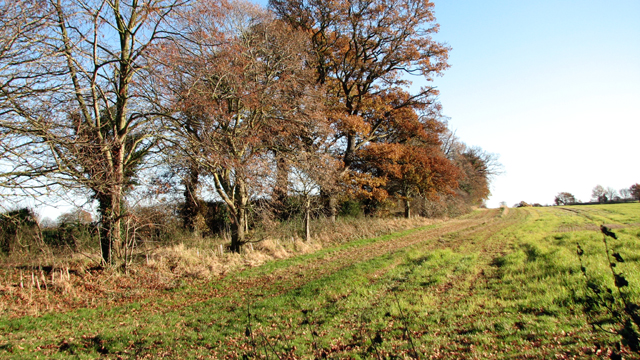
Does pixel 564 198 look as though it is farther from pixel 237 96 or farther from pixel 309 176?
pixel 237 96

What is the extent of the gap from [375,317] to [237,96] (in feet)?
32.0

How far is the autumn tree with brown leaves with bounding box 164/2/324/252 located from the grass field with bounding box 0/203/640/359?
178 inches

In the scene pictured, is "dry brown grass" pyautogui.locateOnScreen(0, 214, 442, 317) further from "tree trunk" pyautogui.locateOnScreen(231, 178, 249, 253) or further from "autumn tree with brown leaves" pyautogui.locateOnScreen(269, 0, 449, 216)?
"autumn tree with brown leaves" pyautogui.locateOnScreen(269, 0, 449, 216)

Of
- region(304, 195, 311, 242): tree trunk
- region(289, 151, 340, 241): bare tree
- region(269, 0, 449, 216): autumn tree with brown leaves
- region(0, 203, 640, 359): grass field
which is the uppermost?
region(269, 0, 449, 216): autumn tree with brown leaves

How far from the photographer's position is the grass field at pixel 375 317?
4809 millimetres

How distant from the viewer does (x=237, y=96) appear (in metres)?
13.1

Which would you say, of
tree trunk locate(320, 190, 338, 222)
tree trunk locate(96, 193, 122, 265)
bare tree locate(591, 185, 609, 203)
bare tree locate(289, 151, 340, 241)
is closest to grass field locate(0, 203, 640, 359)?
tree trunk locate(96, 193, 122, 265)

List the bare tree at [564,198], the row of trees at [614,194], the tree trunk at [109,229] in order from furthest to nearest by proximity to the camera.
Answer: the bare tree at [564,198] → the row of trees at [614,194] → the tree trunk at [109,229]

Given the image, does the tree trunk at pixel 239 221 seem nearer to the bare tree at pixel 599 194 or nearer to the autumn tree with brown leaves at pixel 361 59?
the autumn tree with brown leaves at pixel 361 59

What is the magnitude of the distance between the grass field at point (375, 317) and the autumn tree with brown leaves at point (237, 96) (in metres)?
4.53

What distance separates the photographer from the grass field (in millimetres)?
4809

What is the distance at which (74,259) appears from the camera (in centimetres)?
1124

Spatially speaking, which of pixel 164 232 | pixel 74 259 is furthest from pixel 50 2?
pixel 164 232

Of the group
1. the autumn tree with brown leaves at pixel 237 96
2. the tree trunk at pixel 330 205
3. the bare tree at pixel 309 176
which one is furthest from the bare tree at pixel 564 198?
the autumn tree with brown leaves at pixel 237 96
